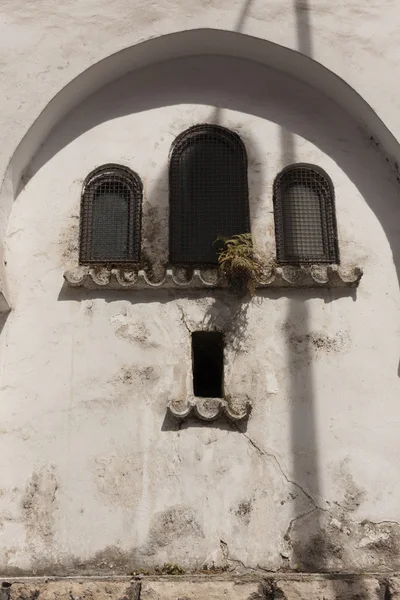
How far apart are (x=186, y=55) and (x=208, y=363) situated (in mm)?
3136

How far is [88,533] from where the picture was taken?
15.8 feet

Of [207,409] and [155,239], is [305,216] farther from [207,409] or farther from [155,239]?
[207,409]

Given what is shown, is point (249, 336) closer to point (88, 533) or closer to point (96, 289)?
point (96, 289)

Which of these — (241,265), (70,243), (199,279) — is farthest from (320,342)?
(70,243)

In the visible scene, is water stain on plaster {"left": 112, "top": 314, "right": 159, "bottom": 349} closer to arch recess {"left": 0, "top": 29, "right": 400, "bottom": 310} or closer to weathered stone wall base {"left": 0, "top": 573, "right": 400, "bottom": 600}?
arch recess {"left": 0, "top": 29, "right": 400, "bottom": 310}

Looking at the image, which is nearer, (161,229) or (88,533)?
(88,533)

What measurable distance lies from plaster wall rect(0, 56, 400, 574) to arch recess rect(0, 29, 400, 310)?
134 millimetres

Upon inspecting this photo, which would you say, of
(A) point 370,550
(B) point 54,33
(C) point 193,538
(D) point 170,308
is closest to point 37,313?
(D) point 170,308

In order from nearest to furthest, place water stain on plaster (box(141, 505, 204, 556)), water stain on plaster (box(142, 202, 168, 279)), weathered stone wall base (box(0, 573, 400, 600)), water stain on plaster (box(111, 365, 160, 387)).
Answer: weathered stone wall base (box(0, 573, 400, 600)) → water stain on plaster (box(141, 505, 204, 556)) → water stain on plaster (box(111, 365, 160, 387)) → water stain on plaster (box(142, 202, 168, 279))

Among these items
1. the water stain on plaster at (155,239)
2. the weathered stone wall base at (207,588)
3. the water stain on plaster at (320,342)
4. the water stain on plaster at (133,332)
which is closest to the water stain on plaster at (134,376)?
the water stain on plaster at (133,332)

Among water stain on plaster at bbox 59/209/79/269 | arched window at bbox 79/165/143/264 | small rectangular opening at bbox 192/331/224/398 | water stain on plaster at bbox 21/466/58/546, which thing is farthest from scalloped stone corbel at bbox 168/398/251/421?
water stain on plaster at bbox 59/209/79/269

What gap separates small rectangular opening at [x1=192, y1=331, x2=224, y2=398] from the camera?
5.43 metres

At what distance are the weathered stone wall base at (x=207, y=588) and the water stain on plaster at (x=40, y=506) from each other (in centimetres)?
35

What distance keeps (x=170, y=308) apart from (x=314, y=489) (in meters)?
1.91
